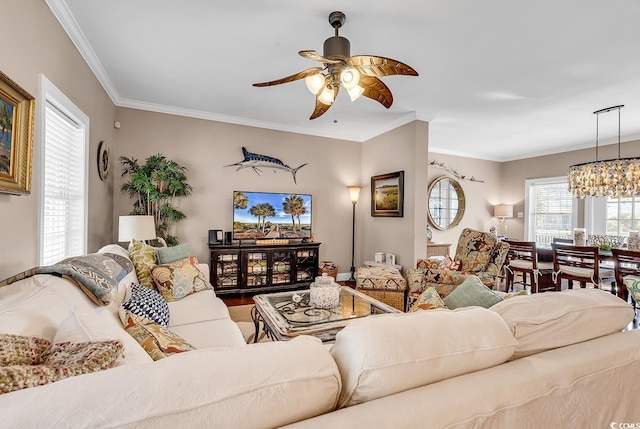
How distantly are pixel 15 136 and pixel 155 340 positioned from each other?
58.3 inches

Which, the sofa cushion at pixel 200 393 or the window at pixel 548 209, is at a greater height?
the window at pixel 548 209

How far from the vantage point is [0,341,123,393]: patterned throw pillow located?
597 millimetres

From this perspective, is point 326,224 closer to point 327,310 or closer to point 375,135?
point 375,135

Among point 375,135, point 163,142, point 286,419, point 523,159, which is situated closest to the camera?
point 286,419

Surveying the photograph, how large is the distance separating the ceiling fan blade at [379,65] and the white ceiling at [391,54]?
0.40m

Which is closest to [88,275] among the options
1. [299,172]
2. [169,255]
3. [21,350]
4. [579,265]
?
[21,350]

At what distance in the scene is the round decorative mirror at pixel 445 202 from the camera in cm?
607

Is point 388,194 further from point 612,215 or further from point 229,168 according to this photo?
point 612,215

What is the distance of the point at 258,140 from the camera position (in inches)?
181

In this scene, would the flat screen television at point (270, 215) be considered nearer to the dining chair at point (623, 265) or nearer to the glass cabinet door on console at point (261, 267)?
the glass cabinet door on console at point (261, 267)

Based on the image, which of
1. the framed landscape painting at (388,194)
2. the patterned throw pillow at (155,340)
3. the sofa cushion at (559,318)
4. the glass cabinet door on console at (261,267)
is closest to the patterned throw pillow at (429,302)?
the sofa cushion at (559,318)

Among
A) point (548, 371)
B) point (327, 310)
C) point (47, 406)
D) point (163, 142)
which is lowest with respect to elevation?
point (327, 310)

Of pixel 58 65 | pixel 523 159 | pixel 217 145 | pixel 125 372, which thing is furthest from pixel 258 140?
pixel 523 159

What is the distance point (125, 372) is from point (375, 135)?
488 centimetres
